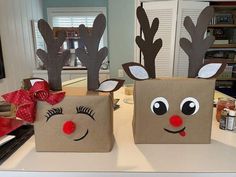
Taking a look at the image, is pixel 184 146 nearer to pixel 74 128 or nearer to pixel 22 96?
pixel 74 128

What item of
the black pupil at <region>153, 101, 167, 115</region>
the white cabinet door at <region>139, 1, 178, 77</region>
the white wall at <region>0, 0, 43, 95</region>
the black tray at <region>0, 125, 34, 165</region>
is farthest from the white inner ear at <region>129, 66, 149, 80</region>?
the white wall at <region>0, 0, 43, 95</region>

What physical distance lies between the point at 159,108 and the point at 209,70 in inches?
8.7

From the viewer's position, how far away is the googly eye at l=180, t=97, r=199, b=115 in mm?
709

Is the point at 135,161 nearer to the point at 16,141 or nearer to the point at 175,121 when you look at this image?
the point at 175,121

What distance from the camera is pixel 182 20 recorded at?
2430mm

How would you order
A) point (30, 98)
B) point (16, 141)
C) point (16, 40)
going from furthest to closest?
point (16, 40) → point (16, 141) → point (30, 98)

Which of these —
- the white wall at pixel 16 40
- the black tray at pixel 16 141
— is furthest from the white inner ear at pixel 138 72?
the white wall at pixel 16 40

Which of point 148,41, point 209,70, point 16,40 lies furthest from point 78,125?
point 16,40

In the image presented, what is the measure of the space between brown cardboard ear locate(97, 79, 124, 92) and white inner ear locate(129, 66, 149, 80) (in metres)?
0.05

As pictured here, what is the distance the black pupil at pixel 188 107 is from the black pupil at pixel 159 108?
0.22 ft

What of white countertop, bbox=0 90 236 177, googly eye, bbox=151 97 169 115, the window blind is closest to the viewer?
white countertop, bbox=0 90 236 177

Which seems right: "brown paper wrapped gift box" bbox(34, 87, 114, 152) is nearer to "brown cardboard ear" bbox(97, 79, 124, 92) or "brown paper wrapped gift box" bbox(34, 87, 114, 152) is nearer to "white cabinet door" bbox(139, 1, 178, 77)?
"brown cardboard ear" bbox(97, 79, 124, 92)

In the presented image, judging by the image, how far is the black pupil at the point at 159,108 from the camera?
72 cm

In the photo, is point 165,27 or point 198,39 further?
point 165,27
